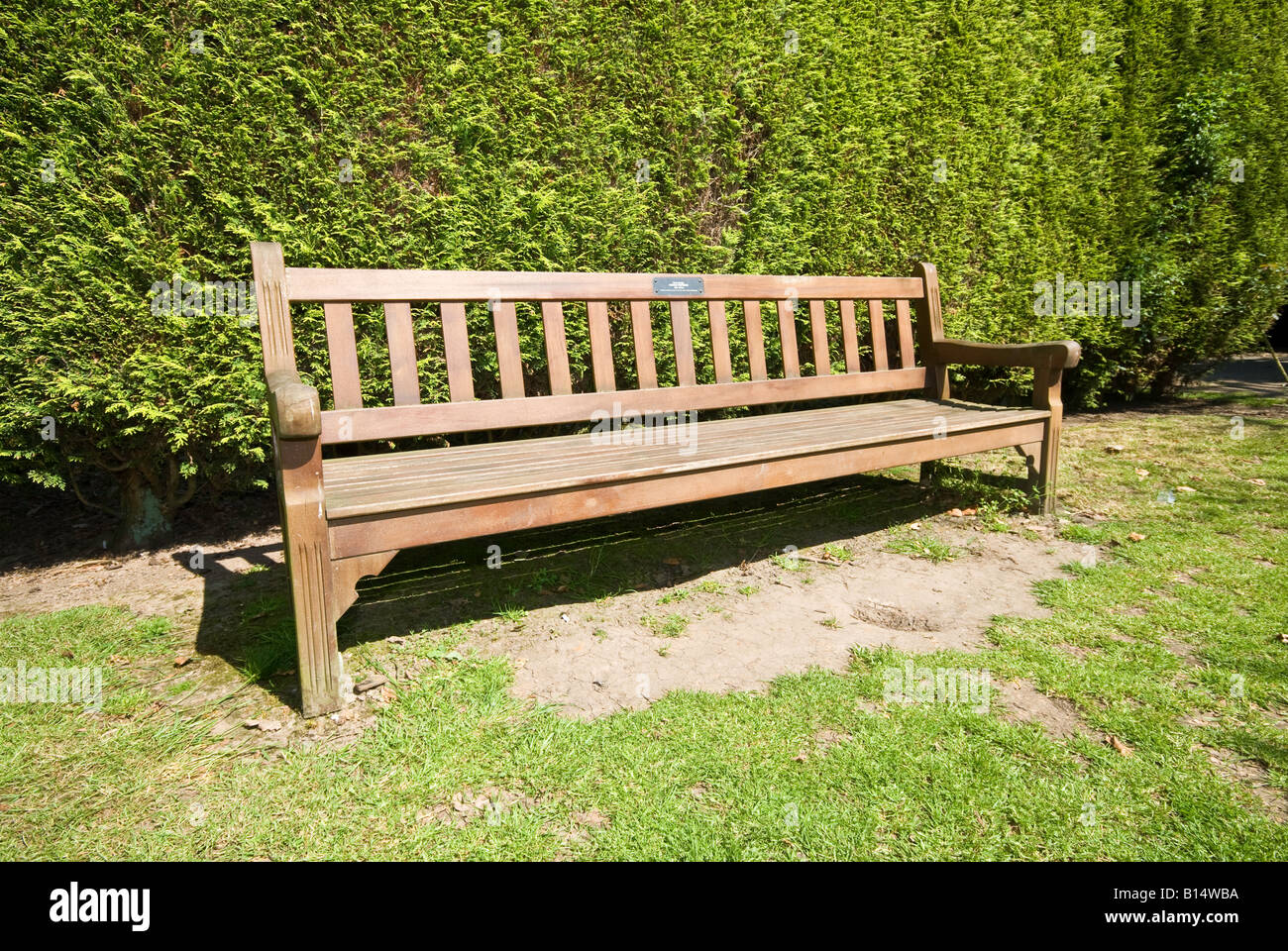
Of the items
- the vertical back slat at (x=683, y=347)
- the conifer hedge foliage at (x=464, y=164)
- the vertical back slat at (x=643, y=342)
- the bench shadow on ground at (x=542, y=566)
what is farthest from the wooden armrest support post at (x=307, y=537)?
the vertical back slat at (x=683, y=347)

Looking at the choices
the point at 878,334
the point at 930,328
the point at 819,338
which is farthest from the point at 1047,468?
the point at 819,338

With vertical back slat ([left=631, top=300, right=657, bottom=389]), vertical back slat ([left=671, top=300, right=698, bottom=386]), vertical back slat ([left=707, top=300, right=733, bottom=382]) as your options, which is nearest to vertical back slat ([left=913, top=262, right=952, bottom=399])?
vertical back slat ([left=707, top=300, right=733, bottom=382])

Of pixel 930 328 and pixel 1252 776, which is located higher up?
pixel 930 328

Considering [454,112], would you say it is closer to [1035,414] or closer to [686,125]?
[686,125]

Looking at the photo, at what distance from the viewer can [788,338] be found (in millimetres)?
3922

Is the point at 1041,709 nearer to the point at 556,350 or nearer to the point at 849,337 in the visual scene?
the point at 556,350

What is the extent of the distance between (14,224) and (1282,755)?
4.59 metres

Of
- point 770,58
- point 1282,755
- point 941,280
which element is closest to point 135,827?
point 1282,755

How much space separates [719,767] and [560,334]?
2026 mm

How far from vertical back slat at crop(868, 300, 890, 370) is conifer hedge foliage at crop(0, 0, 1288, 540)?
0.54m

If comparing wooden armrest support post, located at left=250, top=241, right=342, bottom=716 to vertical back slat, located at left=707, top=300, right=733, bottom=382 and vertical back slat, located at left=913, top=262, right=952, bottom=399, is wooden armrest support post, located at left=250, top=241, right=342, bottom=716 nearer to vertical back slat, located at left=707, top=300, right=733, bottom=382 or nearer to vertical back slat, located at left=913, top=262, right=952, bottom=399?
vertical back slat, located at left=707, top=300, right=733, bottom=382

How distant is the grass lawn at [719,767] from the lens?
171 cm

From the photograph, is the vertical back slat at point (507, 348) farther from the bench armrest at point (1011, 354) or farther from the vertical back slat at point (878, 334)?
the bench armrest at point (1011, 354)

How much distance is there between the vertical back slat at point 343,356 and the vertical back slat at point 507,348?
586mm
